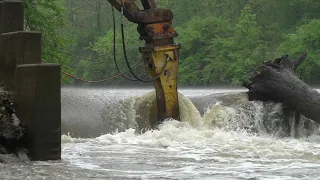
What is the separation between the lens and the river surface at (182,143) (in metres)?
10.1

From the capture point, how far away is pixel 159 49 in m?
15.9

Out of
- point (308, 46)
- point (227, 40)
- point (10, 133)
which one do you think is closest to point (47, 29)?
point (10, 133)

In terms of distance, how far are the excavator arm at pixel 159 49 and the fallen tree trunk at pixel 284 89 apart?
5.97 feet

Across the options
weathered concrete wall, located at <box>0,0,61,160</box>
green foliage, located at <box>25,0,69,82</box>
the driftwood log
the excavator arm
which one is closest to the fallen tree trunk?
the excavator arm

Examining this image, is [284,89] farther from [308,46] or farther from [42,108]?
[308,46]

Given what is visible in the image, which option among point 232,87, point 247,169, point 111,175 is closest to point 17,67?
point 111,175

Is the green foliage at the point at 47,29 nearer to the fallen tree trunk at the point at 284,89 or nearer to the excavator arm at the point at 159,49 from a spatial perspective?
the excavator arm at the point at 159,49

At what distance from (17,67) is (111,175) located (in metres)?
2.42

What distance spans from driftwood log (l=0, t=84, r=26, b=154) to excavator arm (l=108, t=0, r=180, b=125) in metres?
5.36

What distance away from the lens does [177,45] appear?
16156 mm

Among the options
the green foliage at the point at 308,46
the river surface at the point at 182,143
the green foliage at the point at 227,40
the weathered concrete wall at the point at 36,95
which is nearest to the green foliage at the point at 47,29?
the river surface at the point at 182,143

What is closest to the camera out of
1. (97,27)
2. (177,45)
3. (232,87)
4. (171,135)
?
(171,135)

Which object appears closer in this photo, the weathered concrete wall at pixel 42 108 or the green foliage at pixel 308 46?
the weathered concrete wall at pixel 42 108

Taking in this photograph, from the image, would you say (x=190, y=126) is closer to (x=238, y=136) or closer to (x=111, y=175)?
(x=238, y=136)
